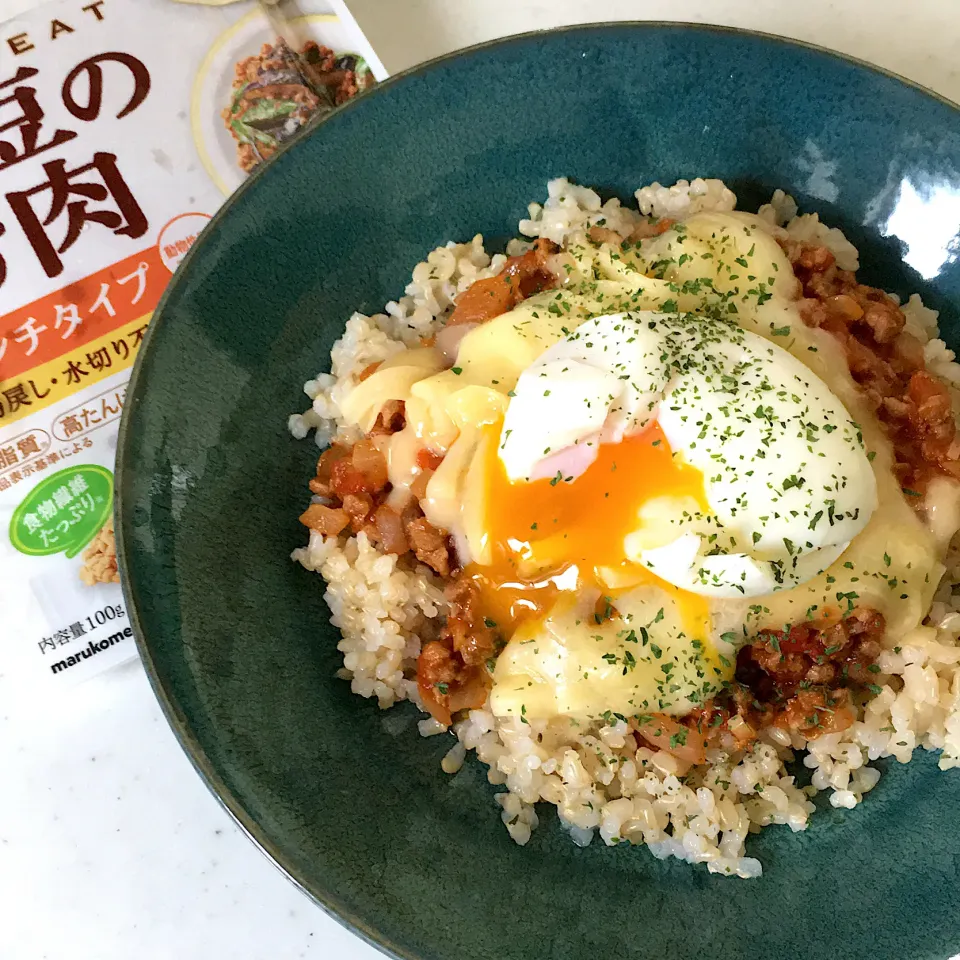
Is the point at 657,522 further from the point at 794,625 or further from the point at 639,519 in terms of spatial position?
the point at 794,625

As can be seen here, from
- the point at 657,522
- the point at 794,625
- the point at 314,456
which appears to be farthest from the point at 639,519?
the point at 314,456

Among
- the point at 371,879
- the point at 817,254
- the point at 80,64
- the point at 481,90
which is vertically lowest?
the point at 371,879

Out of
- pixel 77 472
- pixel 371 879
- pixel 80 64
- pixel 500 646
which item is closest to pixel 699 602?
pixel 500 646

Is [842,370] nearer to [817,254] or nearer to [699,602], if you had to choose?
Answer: [817,254]

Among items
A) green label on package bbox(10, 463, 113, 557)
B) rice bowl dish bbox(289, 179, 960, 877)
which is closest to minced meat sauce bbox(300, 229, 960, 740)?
rice bowl dish bbox(289, 179, 960, 877)

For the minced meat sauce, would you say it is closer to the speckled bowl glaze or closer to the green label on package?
the speckled bowl glaze

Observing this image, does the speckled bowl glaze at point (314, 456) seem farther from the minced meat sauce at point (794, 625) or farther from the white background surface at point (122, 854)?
the white background surface at point (122, 854)
